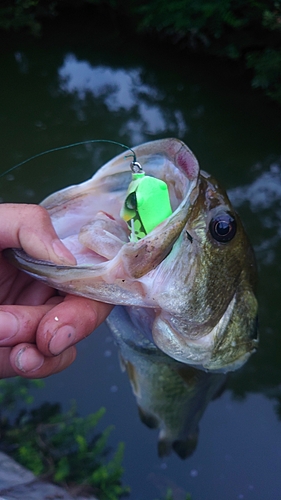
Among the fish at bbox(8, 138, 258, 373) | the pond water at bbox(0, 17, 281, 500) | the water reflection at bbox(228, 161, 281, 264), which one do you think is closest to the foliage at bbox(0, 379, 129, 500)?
the pond water at bbox(0, 17, 281, 500)

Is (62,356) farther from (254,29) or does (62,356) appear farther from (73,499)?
(254,29)

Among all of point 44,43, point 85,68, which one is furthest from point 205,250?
point 44,43

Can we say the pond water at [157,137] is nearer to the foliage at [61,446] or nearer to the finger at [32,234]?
the foliage at [61,446]

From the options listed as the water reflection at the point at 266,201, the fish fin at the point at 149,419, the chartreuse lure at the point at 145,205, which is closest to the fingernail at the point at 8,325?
the chartreuse lure at the point at 145,205

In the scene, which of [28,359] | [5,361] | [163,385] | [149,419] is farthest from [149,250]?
[149,419]

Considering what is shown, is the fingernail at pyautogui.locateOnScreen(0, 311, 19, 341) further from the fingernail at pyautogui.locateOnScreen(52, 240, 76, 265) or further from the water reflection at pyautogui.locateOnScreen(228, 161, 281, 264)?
the water reflection at pyautogui.locateOnScreen(228, 161, 281, 264)

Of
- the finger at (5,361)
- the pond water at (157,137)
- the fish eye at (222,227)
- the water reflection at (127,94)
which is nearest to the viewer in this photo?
the fish eye at (222,227)

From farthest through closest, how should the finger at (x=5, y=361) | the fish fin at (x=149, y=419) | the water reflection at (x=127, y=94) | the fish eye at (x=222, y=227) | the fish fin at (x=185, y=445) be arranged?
1. the water reflection at (x=127, y=94)
2. the fish fin at (x=185, y=445)
3. the fish fin at (x=149, y=419)
4. the finger at (x=5, y=361)
5. the fish eye at (x=222, y=227)
